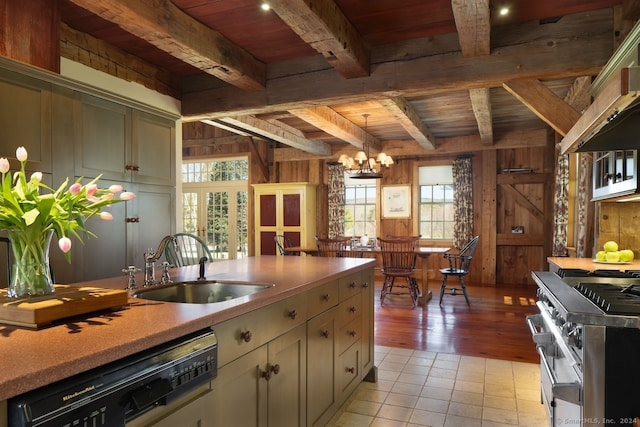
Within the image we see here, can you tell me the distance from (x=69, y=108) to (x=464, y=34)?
2588 mm

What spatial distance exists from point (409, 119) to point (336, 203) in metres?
3.14

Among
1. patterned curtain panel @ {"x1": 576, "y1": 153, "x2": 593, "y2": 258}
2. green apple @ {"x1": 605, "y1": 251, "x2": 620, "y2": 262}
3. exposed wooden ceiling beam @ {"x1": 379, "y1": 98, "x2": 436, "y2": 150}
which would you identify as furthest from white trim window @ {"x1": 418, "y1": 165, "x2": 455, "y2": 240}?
green apple @ {"x1": 605, "y1": 251, "x2": 620, "y2": 262}

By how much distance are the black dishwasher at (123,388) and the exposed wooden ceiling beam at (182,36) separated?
1.92 m

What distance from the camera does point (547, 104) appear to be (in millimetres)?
3076

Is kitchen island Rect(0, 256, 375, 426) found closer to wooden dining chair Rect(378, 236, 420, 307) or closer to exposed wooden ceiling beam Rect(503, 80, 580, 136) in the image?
exposed wooden ceiling beam Rect(503, 80, 580, 136)

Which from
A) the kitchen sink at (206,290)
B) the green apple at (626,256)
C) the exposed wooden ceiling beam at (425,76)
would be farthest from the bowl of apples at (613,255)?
the kitchen sink at (206,290)

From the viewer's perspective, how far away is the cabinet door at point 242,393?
138 centimetres

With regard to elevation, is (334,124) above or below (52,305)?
above

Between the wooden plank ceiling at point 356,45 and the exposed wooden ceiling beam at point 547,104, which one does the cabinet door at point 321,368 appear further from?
the exposed wooden ceiling beam at point 547,104

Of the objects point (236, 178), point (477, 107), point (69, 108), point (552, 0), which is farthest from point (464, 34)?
point (236, 178)

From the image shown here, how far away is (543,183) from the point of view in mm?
6844

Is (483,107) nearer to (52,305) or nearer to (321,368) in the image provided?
(321,368)

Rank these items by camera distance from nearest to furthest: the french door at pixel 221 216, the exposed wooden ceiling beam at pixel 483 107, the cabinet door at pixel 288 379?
the cabinet door at pixel 288 379
the exposed wooden ceiling beam at pixel 483 107
the french door at pixel 221 216

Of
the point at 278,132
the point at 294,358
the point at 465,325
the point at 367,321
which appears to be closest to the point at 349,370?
the point at 367,321
